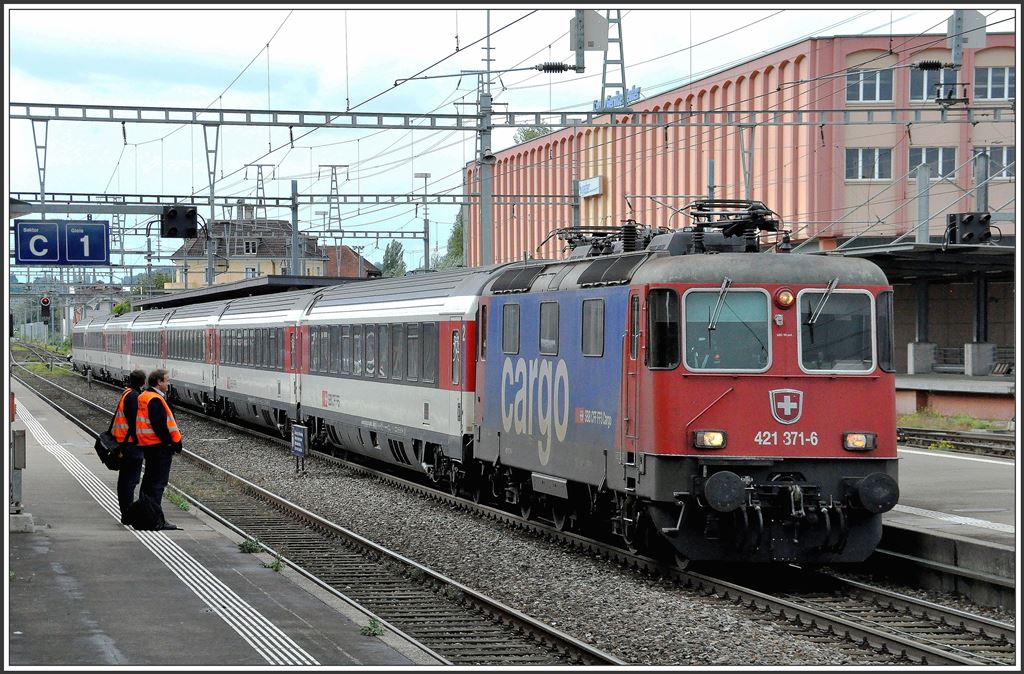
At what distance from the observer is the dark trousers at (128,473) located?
14.4 meters

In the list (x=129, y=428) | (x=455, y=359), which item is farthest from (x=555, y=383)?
(x=129, y=428)

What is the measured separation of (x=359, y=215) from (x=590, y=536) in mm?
33889

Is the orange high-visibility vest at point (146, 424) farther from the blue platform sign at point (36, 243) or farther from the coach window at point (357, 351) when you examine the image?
the coach window at point (357, 351)

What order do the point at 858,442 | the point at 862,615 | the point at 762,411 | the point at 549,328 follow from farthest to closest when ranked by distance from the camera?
the point at 549,328 < the point at 858,442 < the point at 762,411 < the point at 862,615

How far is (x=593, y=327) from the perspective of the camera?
1335cm

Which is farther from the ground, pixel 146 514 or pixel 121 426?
pixel 121 426

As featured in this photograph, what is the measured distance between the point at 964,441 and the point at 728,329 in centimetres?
1578

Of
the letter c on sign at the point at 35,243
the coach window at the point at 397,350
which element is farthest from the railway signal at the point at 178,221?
the letter c on sign at the point at 35,243

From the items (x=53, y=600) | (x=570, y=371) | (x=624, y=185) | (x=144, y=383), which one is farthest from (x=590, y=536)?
(x=624, y=185)

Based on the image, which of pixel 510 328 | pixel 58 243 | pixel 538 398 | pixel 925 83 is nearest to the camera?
pixel 538 398

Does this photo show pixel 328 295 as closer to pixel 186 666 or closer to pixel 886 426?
pixel 886 426

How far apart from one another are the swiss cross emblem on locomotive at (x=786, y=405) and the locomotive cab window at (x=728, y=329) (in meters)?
0.27

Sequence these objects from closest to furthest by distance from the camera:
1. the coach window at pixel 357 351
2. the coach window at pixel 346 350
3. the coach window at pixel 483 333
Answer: the coach window at pixel 483 333, the coach window at pixel 357 351, the coach window at pixel 346 350

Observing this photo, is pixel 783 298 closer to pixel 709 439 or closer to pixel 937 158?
pixel 709 439
